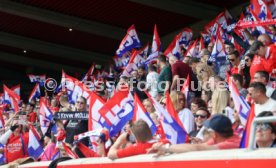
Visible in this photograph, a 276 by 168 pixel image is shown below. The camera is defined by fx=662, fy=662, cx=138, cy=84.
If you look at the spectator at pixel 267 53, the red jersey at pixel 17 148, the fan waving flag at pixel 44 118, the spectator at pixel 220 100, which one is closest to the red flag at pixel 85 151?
the spectator at pixel 220 100

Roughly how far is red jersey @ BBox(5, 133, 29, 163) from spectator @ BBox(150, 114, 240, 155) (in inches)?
298

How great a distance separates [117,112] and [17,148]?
12.6 feet

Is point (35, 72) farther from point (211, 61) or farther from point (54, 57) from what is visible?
point (211, 61)

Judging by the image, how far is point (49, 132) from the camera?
1337 centimetres

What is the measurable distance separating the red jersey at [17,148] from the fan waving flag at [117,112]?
361cm

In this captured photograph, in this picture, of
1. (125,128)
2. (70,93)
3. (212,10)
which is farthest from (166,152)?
(212,10)

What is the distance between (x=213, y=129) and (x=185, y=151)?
1.06 ft

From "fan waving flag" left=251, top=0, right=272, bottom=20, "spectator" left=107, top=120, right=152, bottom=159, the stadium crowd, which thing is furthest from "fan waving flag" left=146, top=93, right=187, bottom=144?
"fan waving flag" left=251, top=0, right=272, bottom=20

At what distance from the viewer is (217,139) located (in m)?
5.74

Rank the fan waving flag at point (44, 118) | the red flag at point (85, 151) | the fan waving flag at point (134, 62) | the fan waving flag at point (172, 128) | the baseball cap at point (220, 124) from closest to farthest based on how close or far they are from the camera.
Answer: the baseball cap at point (220, 124)
the fan waving flag at point (172, 128)
the red flag at point (85, 151)
the fan waving flag at point (44, 118)
the fan waving flag at point (134, 62)

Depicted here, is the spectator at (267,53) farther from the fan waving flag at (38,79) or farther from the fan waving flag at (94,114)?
the fan waving flag at (38,79)

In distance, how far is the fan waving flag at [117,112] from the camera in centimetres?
962

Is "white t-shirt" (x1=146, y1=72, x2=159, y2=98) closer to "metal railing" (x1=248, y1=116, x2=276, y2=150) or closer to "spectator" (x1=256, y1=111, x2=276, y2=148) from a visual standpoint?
"spectator" (x1=256, y1=111, x2=276, y2=148)

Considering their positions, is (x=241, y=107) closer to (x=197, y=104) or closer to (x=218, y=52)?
(x=197, y=104)
